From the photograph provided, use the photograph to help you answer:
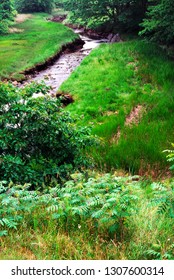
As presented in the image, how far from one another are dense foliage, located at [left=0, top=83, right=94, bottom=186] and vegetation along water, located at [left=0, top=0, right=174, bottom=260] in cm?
2

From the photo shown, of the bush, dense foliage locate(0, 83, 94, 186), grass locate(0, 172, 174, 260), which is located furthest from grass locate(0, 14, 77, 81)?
grass locate(0, 172, 174, 260)

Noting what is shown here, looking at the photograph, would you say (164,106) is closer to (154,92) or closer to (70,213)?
(154,92)

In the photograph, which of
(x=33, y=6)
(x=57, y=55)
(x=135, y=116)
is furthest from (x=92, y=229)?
(x=33, y=6)

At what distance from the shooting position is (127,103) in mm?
12344

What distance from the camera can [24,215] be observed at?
4.53 meters

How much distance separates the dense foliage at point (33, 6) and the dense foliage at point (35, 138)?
185ft

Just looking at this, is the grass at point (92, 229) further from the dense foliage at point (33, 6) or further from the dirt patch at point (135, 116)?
the dense foliage at point (33, 6)

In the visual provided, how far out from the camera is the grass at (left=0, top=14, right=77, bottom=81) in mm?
20466

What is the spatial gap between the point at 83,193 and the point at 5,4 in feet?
117

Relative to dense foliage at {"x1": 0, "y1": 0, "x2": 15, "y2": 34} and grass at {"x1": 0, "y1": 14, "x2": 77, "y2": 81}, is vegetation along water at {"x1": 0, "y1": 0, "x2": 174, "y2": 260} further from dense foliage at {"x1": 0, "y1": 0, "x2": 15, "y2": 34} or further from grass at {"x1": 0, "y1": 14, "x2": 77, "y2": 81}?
dense foliage at {"x1": 0, "y1": 0, "x2": 15, "y2": 34}

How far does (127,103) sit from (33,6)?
54.0 m

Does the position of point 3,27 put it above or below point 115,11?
below

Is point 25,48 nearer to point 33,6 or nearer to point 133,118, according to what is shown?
point 133,118
